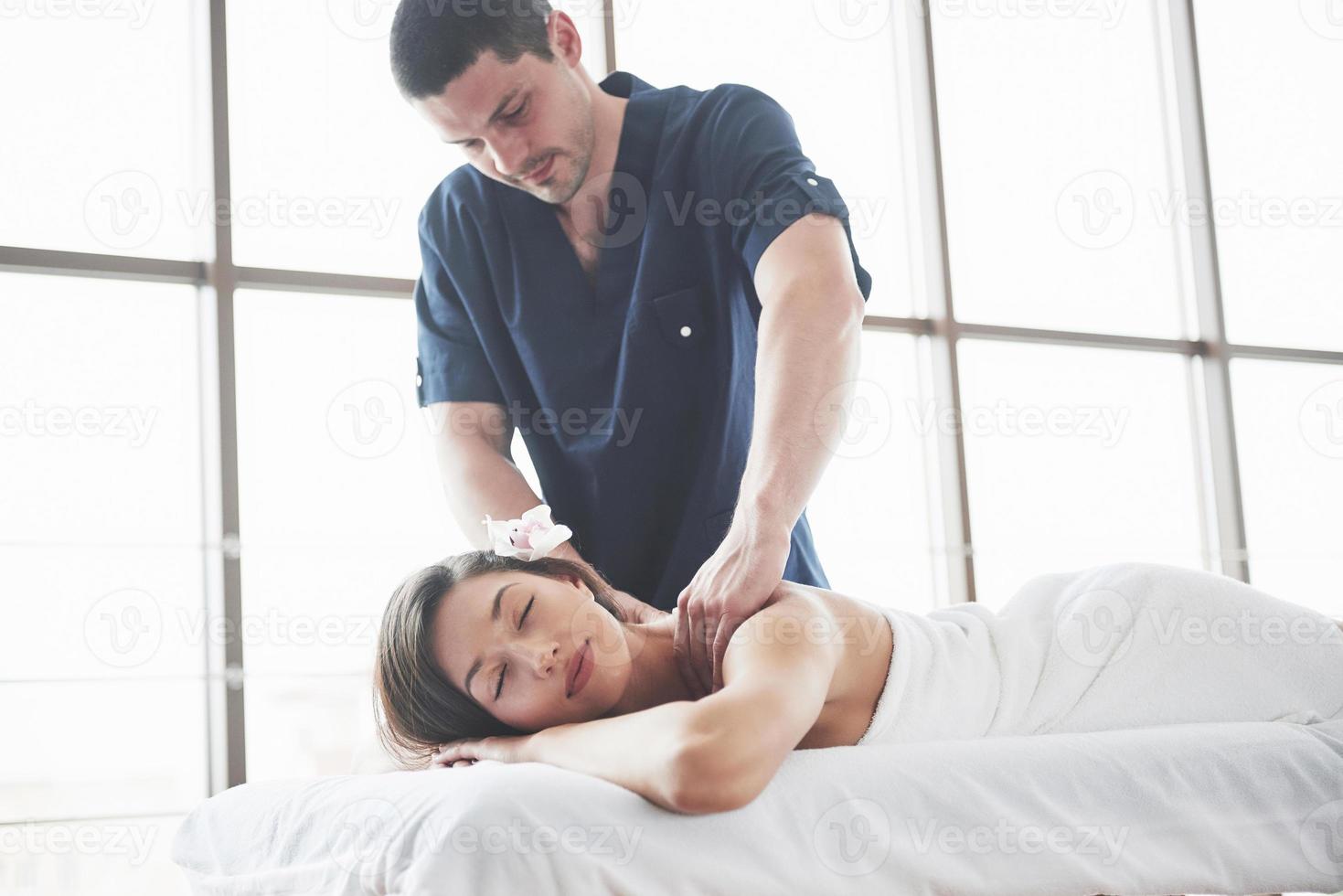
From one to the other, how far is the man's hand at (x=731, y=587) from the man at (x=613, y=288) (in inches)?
8.7

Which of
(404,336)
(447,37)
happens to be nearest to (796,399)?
(447,37)

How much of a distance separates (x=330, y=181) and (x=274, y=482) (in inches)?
33.7

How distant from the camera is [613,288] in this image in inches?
73.8

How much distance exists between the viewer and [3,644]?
9.30 ft

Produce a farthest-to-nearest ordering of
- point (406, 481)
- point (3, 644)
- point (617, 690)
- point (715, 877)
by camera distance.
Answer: point (406, 481) → point (3, 644) → point (617, 690) → point (715, 877)

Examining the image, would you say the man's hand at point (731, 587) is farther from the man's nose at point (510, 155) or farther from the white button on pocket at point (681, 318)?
the man's nose at point (510, 155)

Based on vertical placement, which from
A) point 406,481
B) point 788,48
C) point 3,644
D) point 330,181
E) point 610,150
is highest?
point 788,48

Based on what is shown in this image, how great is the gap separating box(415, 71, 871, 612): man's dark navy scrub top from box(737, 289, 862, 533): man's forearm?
6.8 inches

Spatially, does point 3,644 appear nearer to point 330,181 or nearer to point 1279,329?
point 330,181

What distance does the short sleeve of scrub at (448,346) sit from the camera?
1968 mm

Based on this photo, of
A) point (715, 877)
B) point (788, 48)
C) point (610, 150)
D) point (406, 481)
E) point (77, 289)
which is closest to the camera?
point (715, 877)

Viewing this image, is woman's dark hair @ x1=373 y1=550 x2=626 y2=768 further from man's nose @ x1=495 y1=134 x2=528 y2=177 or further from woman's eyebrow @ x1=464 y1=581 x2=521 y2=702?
man's nose @ x1=495 y1=134 x2=528 y2=177

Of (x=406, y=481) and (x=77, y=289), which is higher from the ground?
(x=77, y=289)

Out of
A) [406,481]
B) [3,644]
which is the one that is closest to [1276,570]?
[406,481]
